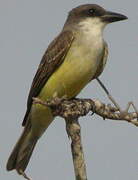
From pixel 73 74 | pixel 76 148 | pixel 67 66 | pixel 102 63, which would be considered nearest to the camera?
pixel 76 148

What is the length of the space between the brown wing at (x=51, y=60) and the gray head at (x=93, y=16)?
44cm

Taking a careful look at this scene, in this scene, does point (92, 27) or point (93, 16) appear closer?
point (92, 27)

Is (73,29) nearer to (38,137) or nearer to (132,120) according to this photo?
(38,137)

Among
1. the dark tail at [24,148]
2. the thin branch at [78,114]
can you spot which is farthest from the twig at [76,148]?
the dark tail at [24,148]

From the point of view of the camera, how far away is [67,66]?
10.2 m

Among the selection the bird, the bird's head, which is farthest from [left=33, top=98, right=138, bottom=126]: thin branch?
the bird's head

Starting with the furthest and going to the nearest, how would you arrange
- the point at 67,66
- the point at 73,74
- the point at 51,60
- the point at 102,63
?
1. the point at 102,63
2. the point at 51,60
3. the point at 67,66
4. the point at 73,74

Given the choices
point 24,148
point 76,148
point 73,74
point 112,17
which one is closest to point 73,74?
point 73,74

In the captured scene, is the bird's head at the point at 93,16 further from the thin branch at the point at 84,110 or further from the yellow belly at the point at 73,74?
the thin branch at the point at 84,110

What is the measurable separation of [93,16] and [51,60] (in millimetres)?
1135

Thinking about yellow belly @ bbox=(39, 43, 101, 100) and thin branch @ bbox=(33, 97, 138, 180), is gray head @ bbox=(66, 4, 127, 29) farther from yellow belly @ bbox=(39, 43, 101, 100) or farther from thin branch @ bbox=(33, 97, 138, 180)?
thin branch @ bbox=(33, 97, 138, 180)

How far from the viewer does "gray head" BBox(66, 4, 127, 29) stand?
35.6ft

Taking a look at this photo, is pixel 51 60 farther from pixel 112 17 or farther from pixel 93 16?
pixel 112 17

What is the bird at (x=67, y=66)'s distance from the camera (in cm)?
1016
